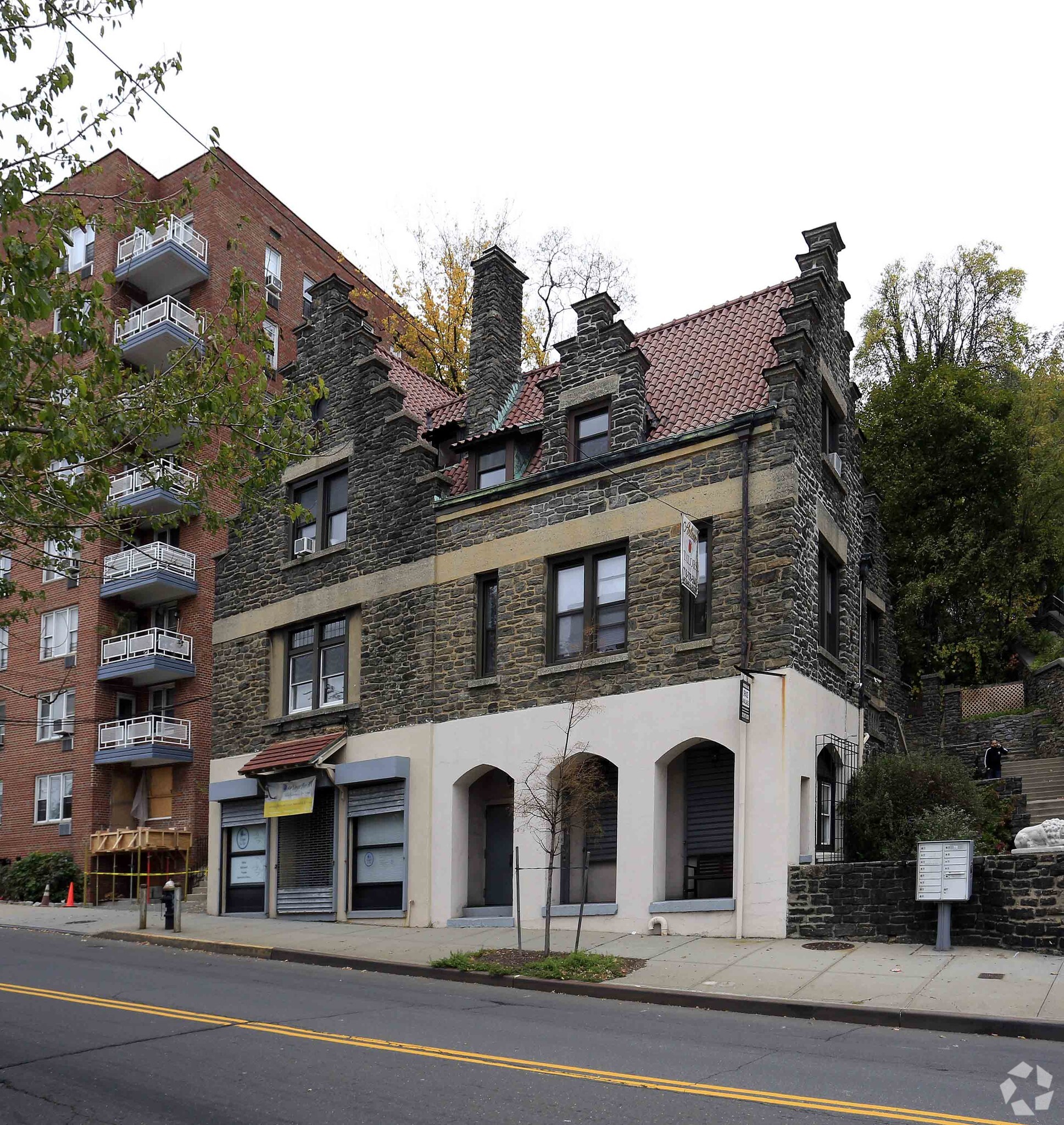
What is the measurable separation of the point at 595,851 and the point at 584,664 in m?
3.11

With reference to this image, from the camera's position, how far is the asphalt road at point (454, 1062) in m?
8.52

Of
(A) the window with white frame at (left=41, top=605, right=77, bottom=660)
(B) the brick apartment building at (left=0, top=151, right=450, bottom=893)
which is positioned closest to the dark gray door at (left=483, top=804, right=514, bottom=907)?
(B) the brick apartment building at (left=0, top=151, right=450, bottom=893)

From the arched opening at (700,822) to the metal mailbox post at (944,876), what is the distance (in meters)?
4.09

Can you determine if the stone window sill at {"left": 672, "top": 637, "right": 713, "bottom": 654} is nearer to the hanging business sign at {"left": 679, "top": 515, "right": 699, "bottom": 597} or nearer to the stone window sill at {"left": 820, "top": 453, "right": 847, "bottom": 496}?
the hanging business sign at {"left": 679, "top": 515, "right": 699, "bottom": 597}

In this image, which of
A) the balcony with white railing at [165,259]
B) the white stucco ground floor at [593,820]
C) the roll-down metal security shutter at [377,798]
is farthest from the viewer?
the balcony with white railing at [165,259]

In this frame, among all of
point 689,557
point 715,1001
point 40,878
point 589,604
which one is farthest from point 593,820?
point 40,878

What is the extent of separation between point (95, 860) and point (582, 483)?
1943 cm

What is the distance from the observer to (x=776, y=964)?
15.8 m

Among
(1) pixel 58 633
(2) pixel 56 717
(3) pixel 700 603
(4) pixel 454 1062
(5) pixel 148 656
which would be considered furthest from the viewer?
(1) pixel 58 633

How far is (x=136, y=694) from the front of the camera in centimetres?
3616

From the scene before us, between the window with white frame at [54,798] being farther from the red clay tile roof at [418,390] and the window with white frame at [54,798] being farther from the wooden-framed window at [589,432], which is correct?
the wooden-framed window at [589,432]

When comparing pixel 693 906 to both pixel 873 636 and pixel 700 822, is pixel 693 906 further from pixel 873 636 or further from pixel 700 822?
pixel 873 636

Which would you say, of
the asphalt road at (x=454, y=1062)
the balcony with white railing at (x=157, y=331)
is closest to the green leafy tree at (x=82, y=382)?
the asphalt road at (x=454, y=1062)

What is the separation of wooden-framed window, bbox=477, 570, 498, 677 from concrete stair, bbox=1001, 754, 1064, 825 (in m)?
10.2
